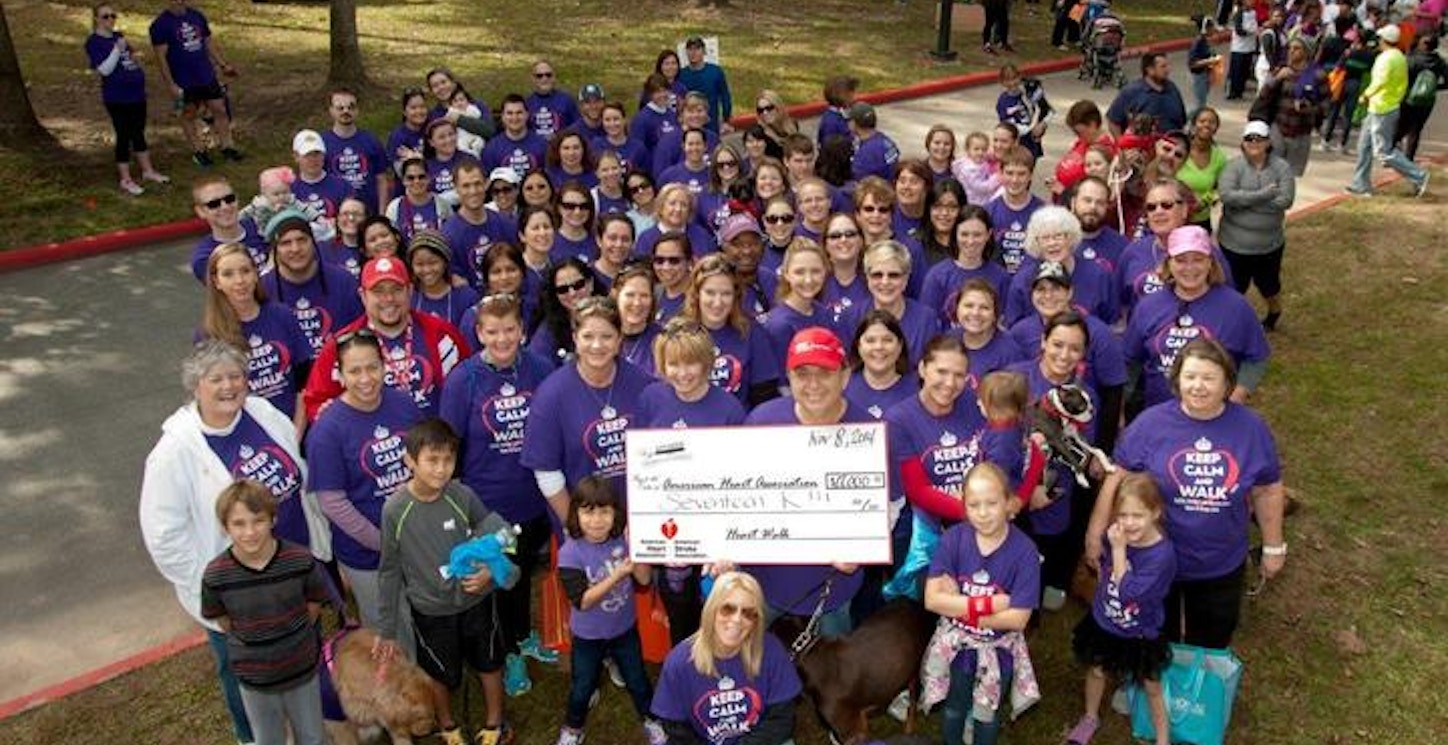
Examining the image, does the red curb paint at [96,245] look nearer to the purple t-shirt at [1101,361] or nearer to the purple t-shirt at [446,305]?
the purple t-shirt at [446,305]

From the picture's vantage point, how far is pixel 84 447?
862cm

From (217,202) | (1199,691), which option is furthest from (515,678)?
(217,202)

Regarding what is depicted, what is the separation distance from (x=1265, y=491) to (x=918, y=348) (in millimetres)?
1957

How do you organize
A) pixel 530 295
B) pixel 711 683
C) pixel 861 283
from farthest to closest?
1. pixel 530 295
2. pixel 861 283
3. pixel 711 683

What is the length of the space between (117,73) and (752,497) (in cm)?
1271

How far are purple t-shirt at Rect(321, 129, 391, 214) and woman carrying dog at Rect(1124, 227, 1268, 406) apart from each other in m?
7.55

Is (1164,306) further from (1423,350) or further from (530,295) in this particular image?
(1423,350)

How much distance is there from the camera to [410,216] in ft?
30.0

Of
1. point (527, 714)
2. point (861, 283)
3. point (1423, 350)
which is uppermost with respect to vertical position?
point (861, 283)

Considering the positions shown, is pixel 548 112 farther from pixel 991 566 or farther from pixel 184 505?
pixel 991 566

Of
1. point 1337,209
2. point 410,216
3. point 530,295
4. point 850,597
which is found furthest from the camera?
point 1337,209

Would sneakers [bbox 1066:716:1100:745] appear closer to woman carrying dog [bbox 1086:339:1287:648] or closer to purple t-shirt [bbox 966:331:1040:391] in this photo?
woman carrying dog [bbox 1086:339:1287:648]

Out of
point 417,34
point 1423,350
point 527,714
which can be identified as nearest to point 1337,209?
point 1423,350

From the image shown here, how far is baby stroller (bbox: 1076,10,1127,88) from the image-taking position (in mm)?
21516
